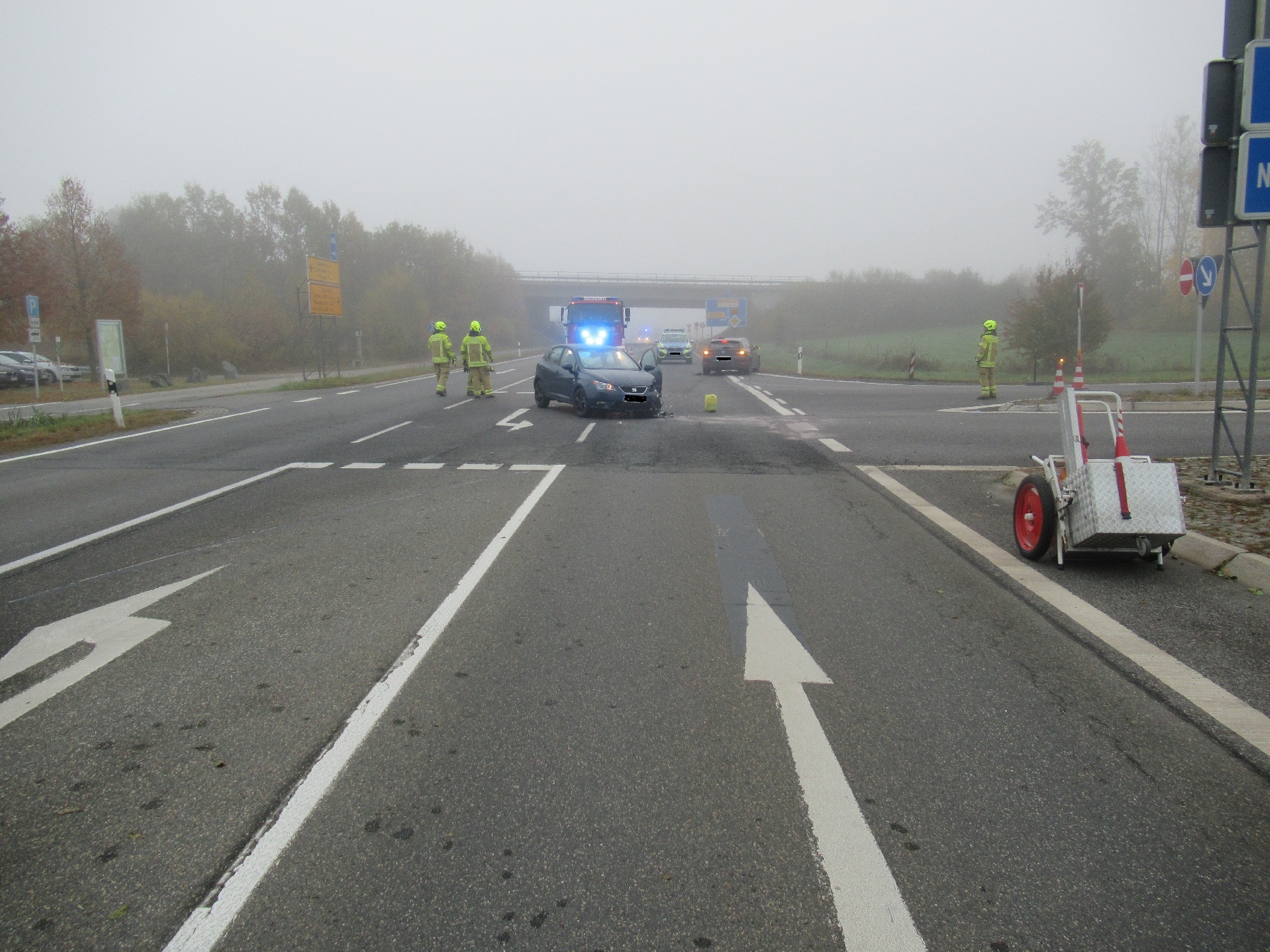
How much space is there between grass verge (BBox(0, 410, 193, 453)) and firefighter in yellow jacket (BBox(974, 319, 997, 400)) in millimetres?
19182

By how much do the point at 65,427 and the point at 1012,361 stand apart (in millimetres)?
35643

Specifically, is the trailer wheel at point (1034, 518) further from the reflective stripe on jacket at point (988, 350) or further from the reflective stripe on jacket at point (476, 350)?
the reflective stripe on jacket at point (476, 350)

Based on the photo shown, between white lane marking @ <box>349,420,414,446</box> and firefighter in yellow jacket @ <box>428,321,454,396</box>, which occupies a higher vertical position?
firefighter in yellow jacket @ <box>428,321,454,396</box>

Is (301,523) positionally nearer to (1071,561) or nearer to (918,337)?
(1071,561)

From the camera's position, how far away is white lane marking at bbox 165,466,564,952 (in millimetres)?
2551

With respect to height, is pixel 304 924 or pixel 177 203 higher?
pixel 177 203

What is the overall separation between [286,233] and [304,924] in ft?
253

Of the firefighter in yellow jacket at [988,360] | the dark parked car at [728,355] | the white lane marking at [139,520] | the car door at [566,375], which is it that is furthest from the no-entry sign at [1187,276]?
the dark parked car at [728,355]

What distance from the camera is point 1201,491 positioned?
844cm

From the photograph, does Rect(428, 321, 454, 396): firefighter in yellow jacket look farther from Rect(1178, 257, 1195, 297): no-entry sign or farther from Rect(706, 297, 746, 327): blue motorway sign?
Rect(706, 297, 746, 327): blue motorway sign

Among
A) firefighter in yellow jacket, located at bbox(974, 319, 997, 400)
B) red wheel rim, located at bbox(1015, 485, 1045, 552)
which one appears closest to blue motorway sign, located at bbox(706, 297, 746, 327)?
firefighter in yellow jacket, located at bbox(974, 319, 997, 400)

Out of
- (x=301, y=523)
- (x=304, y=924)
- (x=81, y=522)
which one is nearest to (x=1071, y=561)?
(x=304, y=924)

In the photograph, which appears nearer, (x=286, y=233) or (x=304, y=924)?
(x=304, y=924)

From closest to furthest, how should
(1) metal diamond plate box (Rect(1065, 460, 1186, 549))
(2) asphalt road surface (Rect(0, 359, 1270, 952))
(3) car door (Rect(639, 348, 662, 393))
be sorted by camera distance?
1. (2) asphalt road surface (Rect(0, 359, 1270, 952))
2. (1) metal diamond plate box (Rect(1065, 460, 1186, 549))
3. (3) car door (Rect(639, 348, 662, 393))
